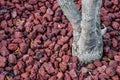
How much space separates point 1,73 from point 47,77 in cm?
20

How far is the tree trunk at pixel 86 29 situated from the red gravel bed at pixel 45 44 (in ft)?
0.13

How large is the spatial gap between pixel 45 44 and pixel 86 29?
29 cm

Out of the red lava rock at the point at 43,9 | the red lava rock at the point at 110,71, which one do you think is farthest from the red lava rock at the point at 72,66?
the red lava rock at the point at 43,9

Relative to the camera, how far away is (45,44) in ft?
4.62

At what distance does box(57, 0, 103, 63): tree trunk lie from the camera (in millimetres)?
1101

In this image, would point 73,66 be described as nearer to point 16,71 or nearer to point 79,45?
point 79,45

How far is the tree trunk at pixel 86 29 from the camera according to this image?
110 cm

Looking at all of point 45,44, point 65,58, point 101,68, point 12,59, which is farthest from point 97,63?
point 12,59

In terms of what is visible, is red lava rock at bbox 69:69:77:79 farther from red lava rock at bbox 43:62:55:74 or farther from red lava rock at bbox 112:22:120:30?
red lava rock at bbox 112:22:120:30

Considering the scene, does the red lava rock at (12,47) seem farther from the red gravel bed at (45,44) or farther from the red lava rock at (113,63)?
the red lava rock at (113,63)

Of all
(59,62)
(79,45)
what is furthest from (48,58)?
(79,45)

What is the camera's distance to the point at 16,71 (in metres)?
1.34

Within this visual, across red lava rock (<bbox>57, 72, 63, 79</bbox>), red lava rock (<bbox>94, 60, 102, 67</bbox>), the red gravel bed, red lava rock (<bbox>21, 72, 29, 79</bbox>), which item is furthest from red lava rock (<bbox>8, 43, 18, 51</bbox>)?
red lava rock (<bbox>94, 60, 102, 67</bbox>)

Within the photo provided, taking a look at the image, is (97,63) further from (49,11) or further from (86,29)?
(49,11)
